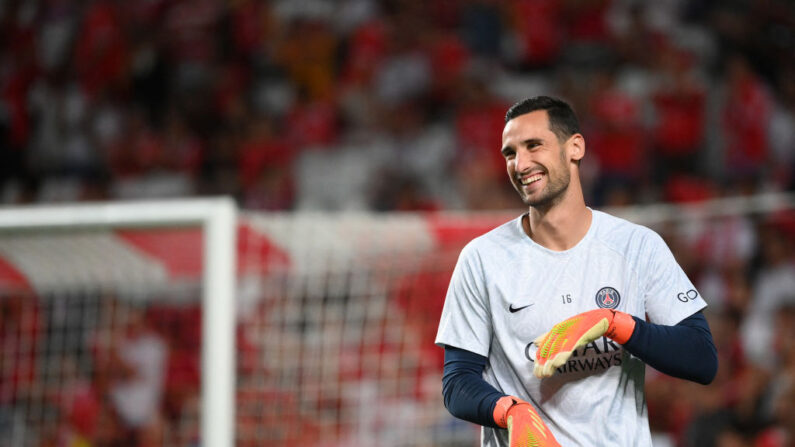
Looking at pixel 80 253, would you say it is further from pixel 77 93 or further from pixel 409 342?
pixel 77 93

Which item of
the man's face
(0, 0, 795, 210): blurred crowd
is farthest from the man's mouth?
(0, 0, 795, 210): blurred crowd

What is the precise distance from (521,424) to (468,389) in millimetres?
201

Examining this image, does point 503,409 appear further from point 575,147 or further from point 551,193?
point 575,147

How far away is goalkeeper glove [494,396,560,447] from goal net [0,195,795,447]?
1.43 metres

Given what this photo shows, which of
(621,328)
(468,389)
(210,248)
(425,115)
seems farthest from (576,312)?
(425,115)

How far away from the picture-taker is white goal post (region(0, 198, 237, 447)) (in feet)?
10.4

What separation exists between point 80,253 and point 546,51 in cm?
454

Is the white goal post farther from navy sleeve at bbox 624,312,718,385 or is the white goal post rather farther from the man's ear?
navy sleeve at bbox 624,312,718,385

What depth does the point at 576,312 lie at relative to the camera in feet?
6.98

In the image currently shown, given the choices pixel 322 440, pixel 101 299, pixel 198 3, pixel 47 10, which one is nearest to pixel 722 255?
pixel 322 440

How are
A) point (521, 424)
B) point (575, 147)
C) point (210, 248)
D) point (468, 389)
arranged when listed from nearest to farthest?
point (521, 424), point (468, 389), point (575, 147), point (210, 248)

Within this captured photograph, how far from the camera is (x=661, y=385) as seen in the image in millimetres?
5297

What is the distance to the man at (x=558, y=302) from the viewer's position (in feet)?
6.92

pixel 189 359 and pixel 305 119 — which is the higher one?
pixel 305 119
